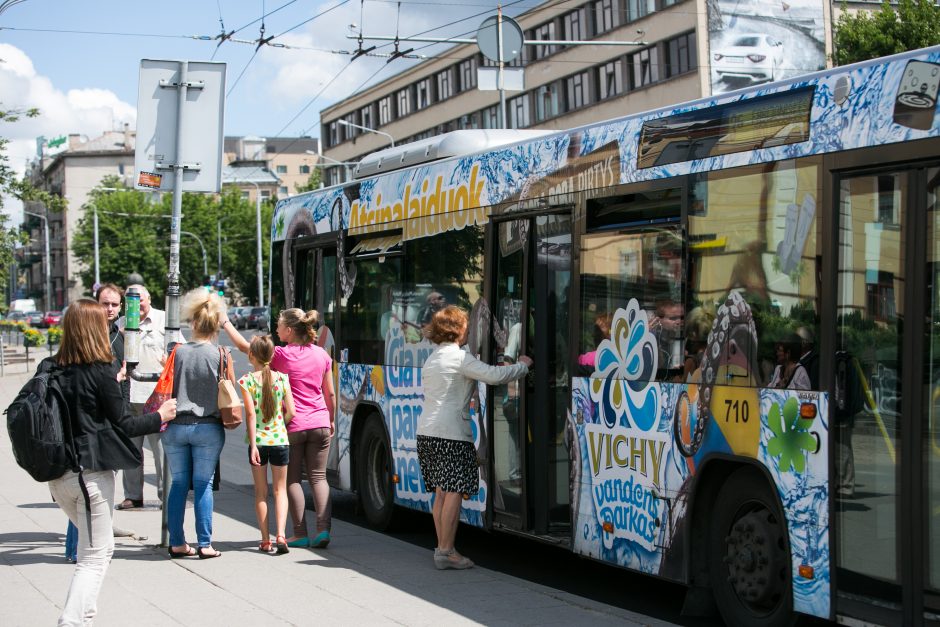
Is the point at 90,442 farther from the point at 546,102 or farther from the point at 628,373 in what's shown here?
the point at 546,102

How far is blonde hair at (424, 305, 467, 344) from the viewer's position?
324 inches

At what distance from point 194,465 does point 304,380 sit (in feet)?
3.62

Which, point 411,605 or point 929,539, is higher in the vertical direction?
point 929,539

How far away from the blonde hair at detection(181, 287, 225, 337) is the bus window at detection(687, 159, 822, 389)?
138 inches

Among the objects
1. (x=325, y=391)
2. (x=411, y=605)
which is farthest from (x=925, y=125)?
(x=325, y=391)

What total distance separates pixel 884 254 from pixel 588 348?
94.5 inches

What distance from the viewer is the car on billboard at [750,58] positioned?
Result: 47094 mm

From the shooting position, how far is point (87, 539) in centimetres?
605

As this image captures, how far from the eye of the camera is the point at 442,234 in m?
9.52

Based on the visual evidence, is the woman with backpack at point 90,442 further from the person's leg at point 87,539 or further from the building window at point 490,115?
the building window at point 490,115

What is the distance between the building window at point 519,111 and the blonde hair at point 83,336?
54057 mm

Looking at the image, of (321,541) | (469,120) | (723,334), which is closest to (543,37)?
(469,120)

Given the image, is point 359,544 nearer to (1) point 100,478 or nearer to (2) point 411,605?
(2) point 411,605

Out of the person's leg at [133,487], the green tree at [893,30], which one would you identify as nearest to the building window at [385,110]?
the green tree at [893,30]
